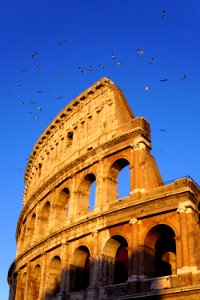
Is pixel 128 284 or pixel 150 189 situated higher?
pixel 150 189

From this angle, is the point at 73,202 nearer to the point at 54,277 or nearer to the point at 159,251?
the point at 54,277

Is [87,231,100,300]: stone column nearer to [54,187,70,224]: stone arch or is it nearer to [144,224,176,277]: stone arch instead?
[144,224,176,277]: stone arch

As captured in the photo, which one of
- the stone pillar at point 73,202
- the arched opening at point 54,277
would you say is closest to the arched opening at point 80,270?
the arched opening at point 54,277

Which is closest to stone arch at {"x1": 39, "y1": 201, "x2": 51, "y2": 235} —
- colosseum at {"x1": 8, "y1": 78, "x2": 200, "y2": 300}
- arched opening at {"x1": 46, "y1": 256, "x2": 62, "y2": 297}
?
colosseum at {"x1": 8, "y1": 78, "x2": 200, "y2": 300}

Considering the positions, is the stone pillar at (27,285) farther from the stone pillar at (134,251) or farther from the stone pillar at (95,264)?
the stone pillar at (134,251)

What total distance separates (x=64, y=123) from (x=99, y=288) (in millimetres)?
14081

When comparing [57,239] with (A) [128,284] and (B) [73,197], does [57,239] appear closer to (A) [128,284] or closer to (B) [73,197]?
(B) [73,197]

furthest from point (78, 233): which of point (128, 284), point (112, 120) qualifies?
point (112, 120)

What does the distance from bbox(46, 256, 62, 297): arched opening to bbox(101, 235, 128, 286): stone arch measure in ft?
12.3

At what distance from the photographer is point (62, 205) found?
82.1ft

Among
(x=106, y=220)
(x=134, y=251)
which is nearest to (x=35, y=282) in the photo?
(x=106, y=220)

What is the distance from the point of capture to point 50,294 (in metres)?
21.8

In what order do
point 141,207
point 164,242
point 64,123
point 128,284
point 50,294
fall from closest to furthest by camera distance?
point 128,284 < point 141,207 < point 164,242 < point 50,294 < point 64,123

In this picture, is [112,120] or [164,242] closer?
[164,242]
